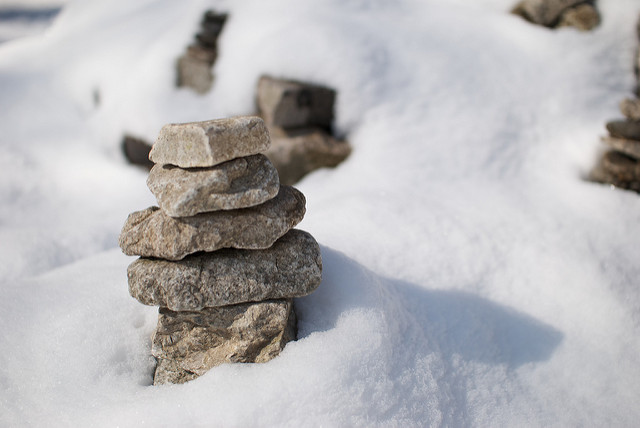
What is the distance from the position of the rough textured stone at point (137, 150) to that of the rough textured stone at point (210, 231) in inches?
130

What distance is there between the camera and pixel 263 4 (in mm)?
5141

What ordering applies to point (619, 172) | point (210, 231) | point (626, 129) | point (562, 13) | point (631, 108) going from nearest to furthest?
point (210, 231) → point (619, 172) → point (626, 129) → point (631, 108) → point (562, 13)

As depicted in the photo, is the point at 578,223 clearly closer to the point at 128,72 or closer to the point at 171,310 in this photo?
the point at 171,310

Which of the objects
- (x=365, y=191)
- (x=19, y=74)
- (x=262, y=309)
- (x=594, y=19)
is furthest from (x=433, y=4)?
(x=19, y=74)

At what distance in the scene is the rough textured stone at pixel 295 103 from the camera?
431 cm

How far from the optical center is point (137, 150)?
17.5ft

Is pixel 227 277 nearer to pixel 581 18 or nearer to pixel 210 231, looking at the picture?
pixel 210 231

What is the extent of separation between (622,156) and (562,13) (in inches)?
65.7

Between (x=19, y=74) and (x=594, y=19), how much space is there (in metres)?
6.61

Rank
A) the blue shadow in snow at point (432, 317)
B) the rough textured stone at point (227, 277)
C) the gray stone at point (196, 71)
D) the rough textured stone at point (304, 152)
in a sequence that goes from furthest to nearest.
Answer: the gray stone at point (196, 71)
the rough textured stone at point (304, 152)
the blue shadow in snow at point (432, 317)
the rough textured stone at point (227, 277)

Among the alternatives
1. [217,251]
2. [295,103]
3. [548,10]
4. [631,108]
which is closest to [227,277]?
[217,251]

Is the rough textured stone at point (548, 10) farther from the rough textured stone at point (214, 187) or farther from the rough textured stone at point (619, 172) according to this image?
the rough textured stone at point (214, 187)

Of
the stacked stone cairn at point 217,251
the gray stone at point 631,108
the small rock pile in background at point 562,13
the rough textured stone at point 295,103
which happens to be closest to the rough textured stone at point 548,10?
the small rock pile in background at point 562,13

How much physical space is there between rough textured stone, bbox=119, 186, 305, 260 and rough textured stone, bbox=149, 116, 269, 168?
0.24 m
